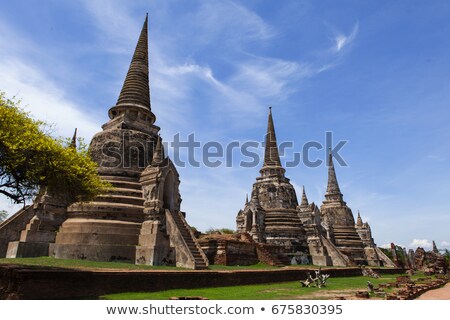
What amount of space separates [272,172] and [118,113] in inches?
814

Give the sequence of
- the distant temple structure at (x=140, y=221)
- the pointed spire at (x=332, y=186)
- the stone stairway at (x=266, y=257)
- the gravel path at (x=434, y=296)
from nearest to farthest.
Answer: the gravel path at (x=434, y=296), the distant temple structure at (x=140, y=221), the stone stairway at (x=266, y=257), the pointed spire at (x=332, y=186)

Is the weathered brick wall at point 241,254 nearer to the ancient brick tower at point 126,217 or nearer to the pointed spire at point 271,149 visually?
the ancient brick tower at point 126,217

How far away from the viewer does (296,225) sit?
36031mm

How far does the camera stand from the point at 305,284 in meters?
15.9

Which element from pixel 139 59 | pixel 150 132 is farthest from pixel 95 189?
pixel 139 59

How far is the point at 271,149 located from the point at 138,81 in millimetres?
20220

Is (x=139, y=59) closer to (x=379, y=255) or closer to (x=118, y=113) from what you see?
(x=118, y=113)

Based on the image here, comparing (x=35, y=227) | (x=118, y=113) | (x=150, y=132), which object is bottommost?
(x=35, y=227)

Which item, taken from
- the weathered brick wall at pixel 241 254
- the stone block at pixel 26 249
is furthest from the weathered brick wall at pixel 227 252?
the stone block at pixel 26 249

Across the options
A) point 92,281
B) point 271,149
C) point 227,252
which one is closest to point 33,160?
point 92,281

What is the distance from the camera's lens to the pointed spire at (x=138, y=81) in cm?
2776

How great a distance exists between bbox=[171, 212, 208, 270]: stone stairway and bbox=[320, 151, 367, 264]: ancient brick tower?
2531 cm

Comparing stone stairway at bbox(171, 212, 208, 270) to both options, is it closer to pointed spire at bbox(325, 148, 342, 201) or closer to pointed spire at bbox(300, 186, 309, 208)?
pointed spire at bbox(300, 186, 309, 208)

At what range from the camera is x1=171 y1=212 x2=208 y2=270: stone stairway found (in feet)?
59.1
